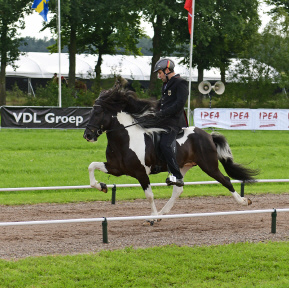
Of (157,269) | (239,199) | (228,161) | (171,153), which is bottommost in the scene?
(157,269)

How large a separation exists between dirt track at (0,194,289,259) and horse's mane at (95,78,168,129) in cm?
178

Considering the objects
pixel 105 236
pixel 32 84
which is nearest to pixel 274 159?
pixel 105 236

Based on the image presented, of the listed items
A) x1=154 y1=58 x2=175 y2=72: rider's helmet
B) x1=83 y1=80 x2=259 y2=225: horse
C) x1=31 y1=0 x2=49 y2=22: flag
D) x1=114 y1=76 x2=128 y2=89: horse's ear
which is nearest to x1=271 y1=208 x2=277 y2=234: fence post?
x1=83 y1=80 x2=259 y2=225: horse

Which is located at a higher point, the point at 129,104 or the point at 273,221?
the point at 129,104

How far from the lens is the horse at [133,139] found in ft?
28.7

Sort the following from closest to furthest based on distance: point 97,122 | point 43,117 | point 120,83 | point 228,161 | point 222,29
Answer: point 97,122
point 120,83
point 228,161
point 43,117
point 222,29

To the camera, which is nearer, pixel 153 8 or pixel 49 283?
pixel 49 283

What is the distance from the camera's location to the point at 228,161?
10.3m

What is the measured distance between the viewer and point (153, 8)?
36312 mm

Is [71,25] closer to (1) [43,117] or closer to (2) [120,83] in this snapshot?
(1) [43,117]

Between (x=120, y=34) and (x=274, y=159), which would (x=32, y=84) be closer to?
(x=120, y=34)

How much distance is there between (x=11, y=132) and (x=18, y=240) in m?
15.4

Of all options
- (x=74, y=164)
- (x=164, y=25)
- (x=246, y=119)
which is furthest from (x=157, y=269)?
(x=164, y=25)

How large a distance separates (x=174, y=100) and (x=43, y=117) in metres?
14.0
